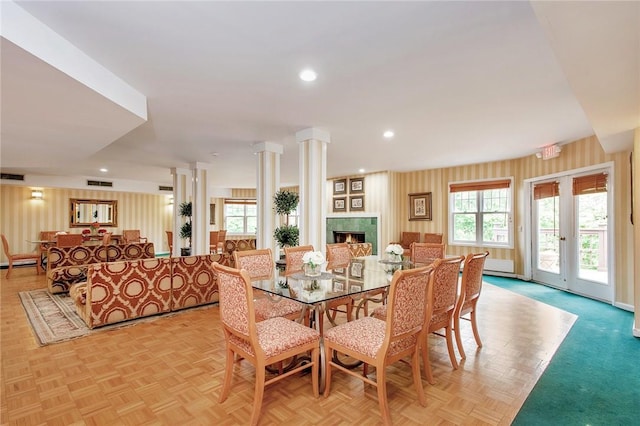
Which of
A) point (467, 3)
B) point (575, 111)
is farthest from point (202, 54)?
point (575, 111)

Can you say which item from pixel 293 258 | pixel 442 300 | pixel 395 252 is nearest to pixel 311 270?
pixel 293 258

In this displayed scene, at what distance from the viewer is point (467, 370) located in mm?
2588

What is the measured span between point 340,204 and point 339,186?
518 millimetres

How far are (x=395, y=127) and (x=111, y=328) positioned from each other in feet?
14.1

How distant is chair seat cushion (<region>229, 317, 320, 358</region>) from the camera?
1.97 meters

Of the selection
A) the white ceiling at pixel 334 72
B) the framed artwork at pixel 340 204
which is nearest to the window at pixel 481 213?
the white ceiling at pixel 334 72

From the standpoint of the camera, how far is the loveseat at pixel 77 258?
198 inches

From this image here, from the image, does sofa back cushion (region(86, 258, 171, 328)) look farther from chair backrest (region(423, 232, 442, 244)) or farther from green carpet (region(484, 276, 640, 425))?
chair backrest (region(423, 232, 442, 244))

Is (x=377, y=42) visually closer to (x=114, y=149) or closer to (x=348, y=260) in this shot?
(x=348, y=260)

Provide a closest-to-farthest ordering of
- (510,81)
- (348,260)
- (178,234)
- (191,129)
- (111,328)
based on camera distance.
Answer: (510,81), (111,328), (348,260), (191,129), (178,234)

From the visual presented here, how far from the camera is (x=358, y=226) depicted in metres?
8.25

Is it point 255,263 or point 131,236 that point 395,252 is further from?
point 131,236

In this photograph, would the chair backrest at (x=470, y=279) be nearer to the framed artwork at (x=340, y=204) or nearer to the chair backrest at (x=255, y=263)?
the chair backrest at (x=255, y=263)

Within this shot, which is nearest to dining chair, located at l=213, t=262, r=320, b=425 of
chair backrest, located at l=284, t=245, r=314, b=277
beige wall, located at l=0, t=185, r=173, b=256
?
chair backrest, located at l=284, t=245, r=314, b=277
